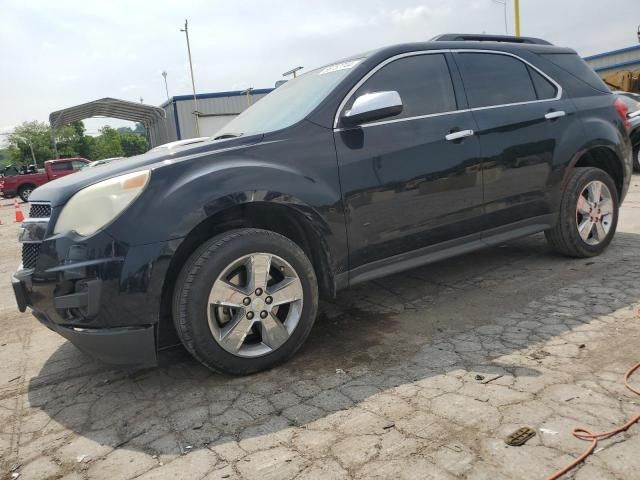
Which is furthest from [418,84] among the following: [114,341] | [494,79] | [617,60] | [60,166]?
[617,60]

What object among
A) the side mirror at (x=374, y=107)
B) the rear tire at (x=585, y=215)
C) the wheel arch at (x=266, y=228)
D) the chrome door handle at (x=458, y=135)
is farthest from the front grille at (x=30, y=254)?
the rear tire at (x=585, y=215)

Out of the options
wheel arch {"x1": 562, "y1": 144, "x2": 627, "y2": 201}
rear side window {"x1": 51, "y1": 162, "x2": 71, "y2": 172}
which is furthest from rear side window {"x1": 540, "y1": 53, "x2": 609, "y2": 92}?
rear side window {"x1": 51, "y1": 162, "x2": 71, "y2": 172}

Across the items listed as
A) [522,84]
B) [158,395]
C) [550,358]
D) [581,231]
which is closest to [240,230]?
[158,395]

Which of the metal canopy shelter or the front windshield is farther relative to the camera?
the metal canopy shelter

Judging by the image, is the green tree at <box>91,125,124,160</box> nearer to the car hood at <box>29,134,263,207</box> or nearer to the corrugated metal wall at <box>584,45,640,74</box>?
the corrugated metal wall at <box>584,45,640,74</box>

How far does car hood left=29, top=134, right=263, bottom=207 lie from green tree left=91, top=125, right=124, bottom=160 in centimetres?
7778

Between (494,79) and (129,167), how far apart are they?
2712 millimetres

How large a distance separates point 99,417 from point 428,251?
2188mm

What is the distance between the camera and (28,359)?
A: 338 cm

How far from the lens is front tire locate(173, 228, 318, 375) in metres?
2.57

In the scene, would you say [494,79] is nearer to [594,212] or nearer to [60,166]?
[594,212]

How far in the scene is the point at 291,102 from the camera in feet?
11.4

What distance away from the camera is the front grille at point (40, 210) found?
268 cm

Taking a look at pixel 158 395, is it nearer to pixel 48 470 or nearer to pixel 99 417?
pixel 99 417
